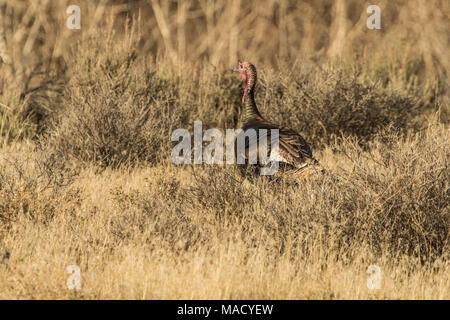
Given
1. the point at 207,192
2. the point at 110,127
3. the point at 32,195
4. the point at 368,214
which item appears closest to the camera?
the point at 368,214

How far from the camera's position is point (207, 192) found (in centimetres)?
535

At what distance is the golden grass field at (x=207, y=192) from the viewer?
3.99m

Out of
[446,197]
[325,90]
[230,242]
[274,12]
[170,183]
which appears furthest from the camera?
[274,12]

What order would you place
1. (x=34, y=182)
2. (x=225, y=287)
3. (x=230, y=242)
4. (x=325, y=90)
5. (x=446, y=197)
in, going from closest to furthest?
1. (x=225, y=287)
2. (x=230, y=242)
3. (x=446, y=197)
4. (x=34, y=182)
5. (x=325, y=90)

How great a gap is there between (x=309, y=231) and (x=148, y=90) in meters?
4.31

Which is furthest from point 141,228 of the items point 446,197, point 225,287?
point 446,197

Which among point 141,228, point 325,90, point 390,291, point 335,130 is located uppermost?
point 325,90

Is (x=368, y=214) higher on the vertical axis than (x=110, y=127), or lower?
lower

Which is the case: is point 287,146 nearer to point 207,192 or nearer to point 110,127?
point 207,192

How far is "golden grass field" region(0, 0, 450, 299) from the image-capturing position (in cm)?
399

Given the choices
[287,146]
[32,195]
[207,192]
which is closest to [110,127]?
[32,195]

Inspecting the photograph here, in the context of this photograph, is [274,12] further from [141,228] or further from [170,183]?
[141,228]

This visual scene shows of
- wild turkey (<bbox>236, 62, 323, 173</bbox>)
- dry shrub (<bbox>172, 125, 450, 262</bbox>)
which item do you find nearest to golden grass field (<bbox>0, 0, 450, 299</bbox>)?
dry shrub (<bbox>172, 125, 450, 262</bbox>)

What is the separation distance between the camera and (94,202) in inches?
217
